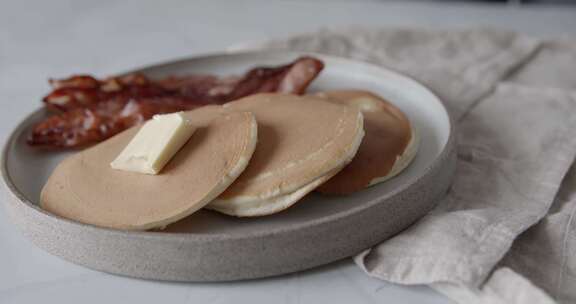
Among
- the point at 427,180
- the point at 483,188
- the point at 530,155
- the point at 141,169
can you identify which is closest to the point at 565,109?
the point at 530,155

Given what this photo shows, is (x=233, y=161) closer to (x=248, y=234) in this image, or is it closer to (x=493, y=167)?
(x=248, y=234)

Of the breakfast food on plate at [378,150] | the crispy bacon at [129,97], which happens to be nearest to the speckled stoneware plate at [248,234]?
the breakfast food on plate at [378,150]

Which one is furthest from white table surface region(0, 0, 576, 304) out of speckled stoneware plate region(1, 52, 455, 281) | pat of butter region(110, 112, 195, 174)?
pat of butter region(110, 112, 195, 174)

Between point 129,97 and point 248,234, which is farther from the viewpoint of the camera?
point 129,97

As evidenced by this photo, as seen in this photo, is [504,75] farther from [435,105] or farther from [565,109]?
[435,105]

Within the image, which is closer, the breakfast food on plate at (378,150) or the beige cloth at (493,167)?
the beige cloth at (493,167)

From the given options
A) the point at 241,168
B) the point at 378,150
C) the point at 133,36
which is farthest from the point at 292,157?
the point at 133,36

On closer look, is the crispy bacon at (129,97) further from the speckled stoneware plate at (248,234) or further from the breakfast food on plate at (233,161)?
the speckled stoneware plate at (248,234)
